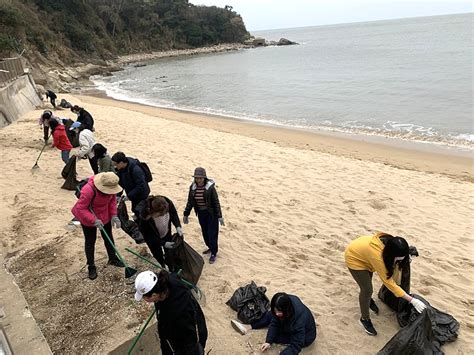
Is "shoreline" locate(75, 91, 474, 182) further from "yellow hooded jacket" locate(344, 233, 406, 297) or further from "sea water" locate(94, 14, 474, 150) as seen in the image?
"yellow hooded jacket" locate(344, 233, 406, 297)

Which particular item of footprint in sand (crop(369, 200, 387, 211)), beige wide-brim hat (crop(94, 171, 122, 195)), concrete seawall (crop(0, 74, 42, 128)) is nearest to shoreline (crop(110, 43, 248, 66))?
concrete seawall (crop(0, 74, 42, 128))

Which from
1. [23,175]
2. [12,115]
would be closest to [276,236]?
[23,175]

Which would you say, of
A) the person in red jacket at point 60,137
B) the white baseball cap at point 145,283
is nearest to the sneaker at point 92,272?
the white baseball cap at point 145,283

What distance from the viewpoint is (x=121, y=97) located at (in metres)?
28.1

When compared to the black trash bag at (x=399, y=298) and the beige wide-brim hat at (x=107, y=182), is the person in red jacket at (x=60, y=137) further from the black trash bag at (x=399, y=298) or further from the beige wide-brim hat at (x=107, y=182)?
the black trash bag at (x=399, y=298)

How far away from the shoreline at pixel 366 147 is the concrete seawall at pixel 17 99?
6.93 m

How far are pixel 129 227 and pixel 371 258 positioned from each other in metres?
3.36

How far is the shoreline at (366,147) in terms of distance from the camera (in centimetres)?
1102

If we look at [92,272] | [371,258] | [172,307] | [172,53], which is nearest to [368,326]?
[371,258]

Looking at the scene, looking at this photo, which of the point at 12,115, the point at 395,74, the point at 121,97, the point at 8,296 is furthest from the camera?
the point at 395,74

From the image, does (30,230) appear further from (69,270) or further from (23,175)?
(23,175)

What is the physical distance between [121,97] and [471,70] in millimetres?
27774

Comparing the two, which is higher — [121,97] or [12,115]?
[12,115]

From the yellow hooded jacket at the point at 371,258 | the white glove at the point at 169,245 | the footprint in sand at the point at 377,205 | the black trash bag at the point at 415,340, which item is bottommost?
the footprint in sand at the point at 377,205
